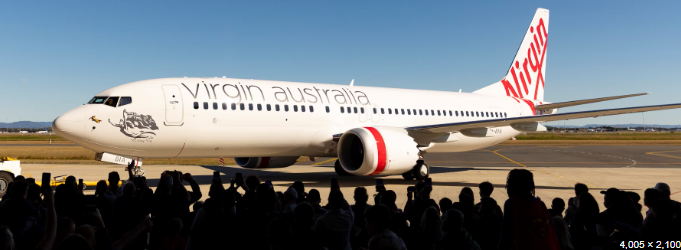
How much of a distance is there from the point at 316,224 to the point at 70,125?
35.2 ft

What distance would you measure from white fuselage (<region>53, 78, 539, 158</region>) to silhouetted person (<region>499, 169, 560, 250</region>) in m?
11.7

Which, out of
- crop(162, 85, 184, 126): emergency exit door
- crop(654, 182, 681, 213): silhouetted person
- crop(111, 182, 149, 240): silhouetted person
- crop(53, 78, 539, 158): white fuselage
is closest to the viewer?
crop(111, 182, 149, 240): silhouetted person

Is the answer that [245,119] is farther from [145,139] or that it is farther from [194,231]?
[194,231]

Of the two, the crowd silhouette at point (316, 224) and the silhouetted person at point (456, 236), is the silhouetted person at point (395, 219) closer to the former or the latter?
the crowd silhouette at point (316, 224)

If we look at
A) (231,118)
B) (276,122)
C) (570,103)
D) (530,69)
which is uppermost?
(530,69)

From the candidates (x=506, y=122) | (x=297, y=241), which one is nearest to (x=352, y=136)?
(x=506, y=122)

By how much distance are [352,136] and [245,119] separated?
11.9 feet

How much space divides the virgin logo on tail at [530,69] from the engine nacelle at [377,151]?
446 inches

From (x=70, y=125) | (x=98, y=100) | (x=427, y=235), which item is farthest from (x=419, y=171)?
(x=427, y=235)

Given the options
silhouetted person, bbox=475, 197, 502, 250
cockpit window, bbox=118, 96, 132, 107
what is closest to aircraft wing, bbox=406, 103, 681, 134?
cockpit window, bbox=118, 96, 132, 107

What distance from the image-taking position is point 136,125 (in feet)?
44.1

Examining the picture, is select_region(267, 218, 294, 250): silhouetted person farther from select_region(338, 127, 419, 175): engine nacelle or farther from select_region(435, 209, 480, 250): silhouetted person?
select_region(338, 127, 419, 175): engine nacelle

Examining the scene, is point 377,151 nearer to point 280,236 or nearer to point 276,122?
point 276,122

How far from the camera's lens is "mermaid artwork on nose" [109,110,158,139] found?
13312 millimetres
